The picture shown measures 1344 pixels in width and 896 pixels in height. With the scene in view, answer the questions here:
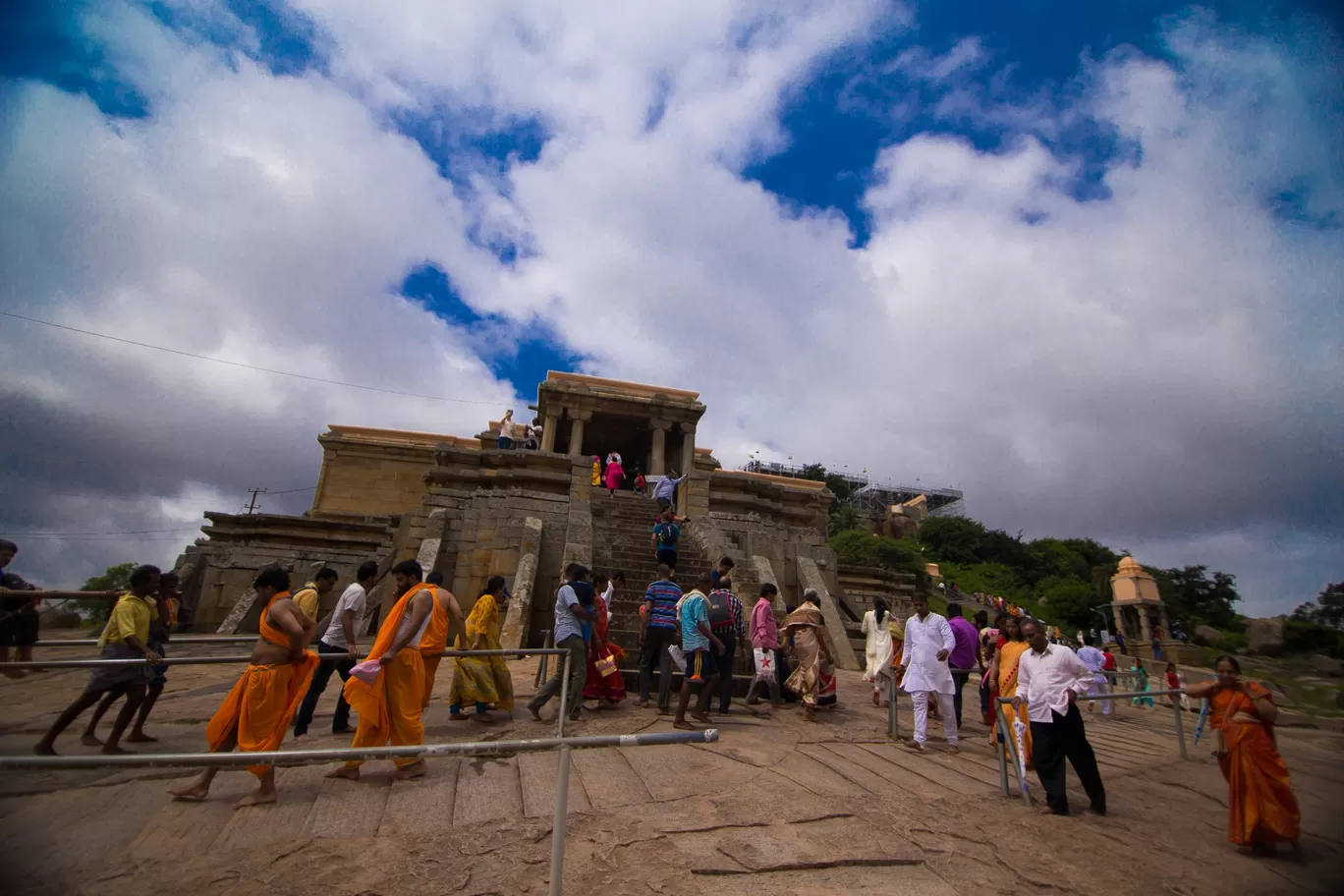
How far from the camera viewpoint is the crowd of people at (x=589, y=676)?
438 cm

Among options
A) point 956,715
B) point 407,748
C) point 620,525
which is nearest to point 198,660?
point 407,748

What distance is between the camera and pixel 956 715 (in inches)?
291

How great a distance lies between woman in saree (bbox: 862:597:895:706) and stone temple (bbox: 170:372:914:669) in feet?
5.03

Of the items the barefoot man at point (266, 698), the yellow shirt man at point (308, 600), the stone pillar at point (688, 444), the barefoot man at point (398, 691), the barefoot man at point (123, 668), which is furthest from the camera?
the stone pillar at point (688, 444)

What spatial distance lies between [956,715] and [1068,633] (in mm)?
39407

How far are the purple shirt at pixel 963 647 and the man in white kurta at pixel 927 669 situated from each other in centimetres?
115

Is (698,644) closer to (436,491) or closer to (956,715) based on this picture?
(956,715)

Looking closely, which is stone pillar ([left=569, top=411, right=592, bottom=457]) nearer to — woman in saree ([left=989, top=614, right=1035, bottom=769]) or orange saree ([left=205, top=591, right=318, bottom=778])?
woman in saree ([left=989, top=614, right=1035, bottom=769])

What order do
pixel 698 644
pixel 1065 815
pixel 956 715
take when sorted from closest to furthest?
pixel 1065 815
pixel 698 644
pixel 956 715

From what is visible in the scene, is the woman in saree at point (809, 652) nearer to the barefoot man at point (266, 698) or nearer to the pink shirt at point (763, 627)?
the pink shirt at point (763, 627)

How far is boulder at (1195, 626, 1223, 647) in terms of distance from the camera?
3375cm

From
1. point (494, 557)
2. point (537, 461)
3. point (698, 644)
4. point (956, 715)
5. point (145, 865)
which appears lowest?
point (145, 865)

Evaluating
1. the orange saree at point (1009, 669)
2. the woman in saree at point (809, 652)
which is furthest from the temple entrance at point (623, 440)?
the orange saree at point (1009, 669)

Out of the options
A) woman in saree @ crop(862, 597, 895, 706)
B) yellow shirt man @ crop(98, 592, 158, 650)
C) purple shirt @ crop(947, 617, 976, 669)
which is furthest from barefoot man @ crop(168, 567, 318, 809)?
purple shirt @ crop(947, 617, 976, 669)
